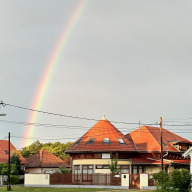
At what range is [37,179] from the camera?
5200 centimetres

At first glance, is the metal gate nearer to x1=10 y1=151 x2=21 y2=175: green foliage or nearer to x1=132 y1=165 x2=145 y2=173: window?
x1=132 y1=165 x2=145 y2=173: window

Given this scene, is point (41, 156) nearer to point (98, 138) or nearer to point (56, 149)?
point (98, 138)

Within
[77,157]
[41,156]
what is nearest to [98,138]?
[77,157]

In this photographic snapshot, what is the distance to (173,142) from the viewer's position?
2413 inches

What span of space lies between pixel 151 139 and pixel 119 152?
25.5 feet

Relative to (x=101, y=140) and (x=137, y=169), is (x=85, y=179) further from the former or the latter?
(x=137, y=169)

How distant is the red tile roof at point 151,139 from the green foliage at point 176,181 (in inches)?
1057

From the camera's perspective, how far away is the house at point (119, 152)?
55.2 metres

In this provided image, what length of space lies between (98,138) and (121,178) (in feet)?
36.4

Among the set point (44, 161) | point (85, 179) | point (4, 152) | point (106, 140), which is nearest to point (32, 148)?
point (44, 161)

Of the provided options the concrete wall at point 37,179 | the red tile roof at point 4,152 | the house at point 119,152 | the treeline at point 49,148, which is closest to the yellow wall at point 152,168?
the house at point 119,152

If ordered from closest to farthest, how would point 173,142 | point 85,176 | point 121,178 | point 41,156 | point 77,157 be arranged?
1. point 121,178
2. point 85,176
3. point 77,157
4. point 173,142
5. point 41,156

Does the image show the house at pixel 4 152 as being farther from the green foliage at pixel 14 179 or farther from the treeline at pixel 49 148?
the treeline at pixel 49 148

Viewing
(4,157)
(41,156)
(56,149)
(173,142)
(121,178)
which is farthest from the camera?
(56,149)
